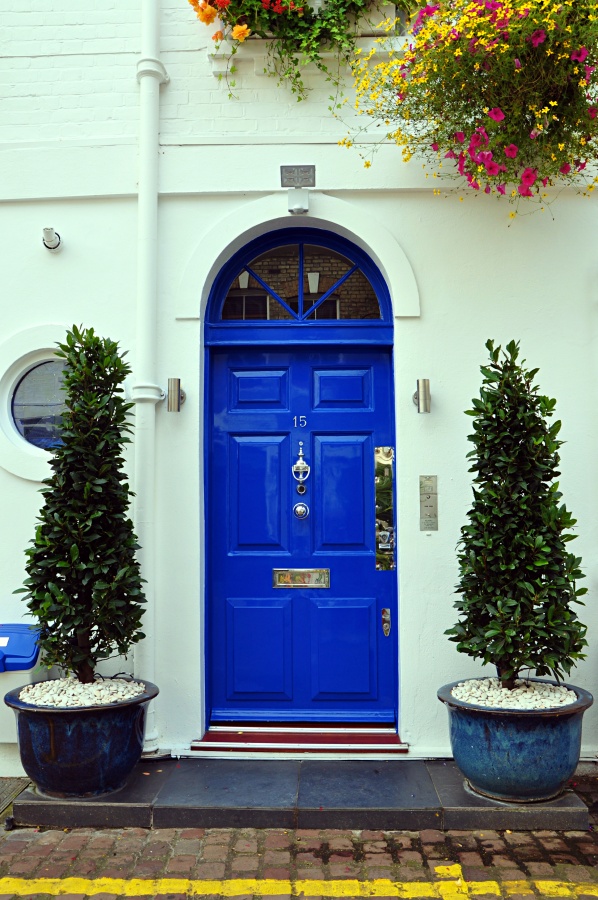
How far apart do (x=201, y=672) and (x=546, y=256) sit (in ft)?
10.9

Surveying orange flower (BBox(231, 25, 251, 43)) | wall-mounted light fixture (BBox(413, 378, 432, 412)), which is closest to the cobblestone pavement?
wall-mounted light fixture (BBox(413, 378, 432, 412))

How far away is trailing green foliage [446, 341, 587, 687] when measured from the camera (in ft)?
12.8

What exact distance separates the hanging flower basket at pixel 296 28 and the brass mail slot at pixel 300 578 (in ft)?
9.77

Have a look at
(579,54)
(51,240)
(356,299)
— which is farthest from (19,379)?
(579,54)

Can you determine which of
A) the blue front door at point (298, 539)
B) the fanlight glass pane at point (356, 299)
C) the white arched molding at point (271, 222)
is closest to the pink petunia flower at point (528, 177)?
the white arched molding at point (271, 222)

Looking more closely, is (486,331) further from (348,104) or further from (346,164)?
(348,104)

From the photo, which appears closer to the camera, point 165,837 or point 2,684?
point 165,837

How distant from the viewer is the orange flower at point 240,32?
15.5 ft

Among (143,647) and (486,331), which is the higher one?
(486,331)

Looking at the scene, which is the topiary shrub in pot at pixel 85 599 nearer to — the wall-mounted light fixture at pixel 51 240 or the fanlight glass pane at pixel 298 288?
the wall-mounted light fixture at pixel 51 240

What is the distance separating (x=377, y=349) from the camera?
198 inches

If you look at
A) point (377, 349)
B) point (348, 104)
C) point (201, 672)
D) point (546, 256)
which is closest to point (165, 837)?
point (201, 672)

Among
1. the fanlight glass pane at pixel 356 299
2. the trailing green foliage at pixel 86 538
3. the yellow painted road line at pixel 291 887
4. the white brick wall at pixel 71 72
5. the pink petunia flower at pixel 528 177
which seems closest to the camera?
the yellow painted road line at pixel 291 887

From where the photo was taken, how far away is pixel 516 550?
3.96 m
